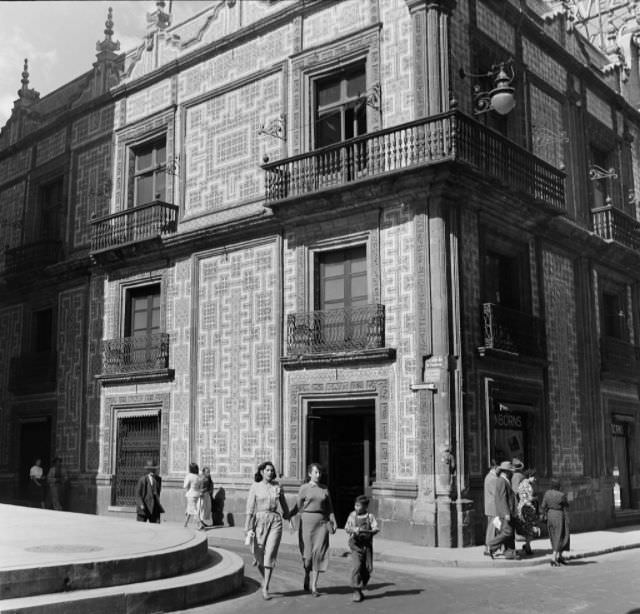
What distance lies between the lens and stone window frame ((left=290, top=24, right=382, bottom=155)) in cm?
1816

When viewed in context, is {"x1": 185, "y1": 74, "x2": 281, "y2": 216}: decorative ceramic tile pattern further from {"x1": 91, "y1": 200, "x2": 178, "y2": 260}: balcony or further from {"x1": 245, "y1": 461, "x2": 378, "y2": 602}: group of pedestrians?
{"x1": 245, "y1": 461, "x2": 378, "y2": 602}: group of pedestrians

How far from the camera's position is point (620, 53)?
25.6m

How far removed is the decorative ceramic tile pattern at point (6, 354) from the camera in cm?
2575

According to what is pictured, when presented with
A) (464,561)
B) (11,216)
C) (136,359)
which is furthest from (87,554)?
(11,216)

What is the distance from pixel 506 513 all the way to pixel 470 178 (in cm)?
653

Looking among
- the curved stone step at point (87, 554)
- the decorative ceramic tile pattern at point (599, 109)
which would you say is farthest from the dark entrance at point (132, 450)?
the decorative ceramic tile pattern at point (599, 109)

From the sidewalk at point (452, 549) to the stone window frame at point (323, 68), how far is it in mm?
8433

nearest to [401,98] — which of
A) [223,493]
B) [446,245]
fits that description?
[446,245]

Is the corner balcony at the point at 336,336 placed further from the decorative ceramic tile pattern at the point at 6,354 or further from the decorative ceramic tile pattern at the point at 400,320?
the decorative ceramic tile pattern at the point at 6,354

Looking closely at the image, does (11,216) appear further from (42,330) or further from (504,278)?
(504,278)

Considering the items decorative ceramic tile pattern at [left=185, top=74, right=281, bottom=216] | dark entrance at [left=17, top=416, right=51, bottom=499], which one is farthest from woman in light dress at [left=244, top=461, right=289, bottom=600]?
dark entrance at [left=17, top=416, right=51, bottom=499]

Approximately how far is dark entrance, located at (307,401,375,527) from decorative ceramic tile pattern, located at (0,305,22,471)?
1201cm

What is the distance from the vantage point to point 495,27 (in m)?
19.5

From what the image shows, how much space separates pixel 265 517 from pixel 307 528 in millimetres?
544
